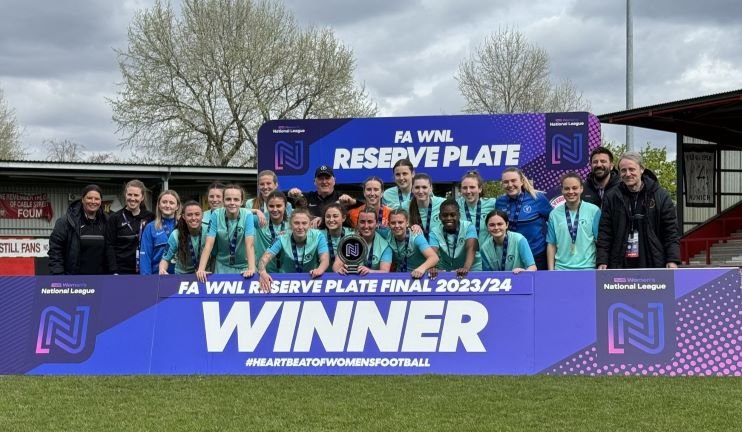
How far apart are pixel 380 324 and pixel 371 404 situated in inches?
56.0

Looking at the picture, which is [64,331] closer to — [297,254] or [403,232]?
[297,254]

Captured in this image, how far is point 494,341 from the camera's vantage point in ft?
22.8

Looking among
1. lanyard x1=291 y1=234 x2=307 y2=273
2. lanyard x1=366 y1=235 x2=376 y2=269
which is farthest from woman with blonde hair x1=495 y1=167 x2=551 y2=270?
lanyard x1=291 y1=234 x2=307 y2=273

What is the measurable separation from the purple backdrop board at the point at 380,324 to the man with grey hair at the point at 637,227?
32 cm

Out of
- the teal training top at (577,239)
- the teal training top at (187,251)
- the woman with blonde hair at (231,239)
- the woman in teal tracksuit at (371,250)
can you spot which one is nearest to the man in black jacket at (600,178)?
the teal training top at (577,239)

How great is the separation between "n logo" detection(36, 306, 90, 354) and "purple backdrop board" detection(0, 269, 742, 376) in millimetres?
11

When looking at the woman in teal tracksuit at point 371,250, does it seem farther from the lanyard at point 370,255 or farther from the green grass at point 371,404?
the green grass at point 371,404

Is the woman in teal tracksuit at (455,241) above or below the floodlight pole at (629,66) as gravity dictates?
below

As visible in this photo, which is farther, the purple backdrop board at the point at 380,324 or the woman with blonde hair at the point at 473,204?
the woman with blonde hair at the point at 473,204

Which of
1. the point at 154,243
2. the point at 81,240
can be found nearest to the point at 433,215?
the point at 154,243

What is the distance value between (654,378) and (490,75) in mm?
35487

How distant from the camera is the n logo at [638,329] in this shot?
265 inches

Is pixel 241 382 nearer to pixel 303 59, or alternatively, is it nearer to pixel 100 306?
pixel 100 306

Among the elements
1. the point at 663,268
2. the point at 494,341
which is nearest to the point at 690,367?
the point at 663,268
